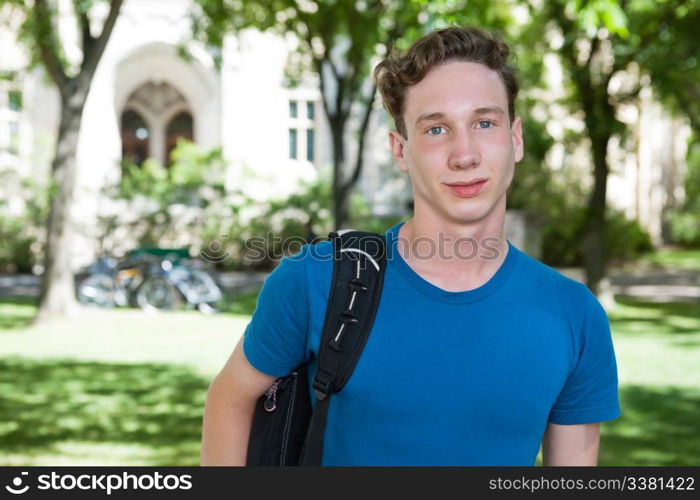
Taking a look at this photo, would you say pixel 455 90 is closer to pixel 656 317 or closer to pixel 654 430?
pixel 654 430

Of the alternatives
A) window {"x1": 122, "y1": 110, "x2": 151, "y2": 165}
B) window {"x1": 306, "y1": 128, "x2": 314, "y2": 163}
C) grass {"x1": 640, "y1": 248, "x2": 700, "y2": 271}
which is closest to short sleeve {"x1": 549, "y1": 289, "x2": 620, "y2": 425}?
grass {"x1": 640, "y1": 248, "x2": 700, "y2": 271}

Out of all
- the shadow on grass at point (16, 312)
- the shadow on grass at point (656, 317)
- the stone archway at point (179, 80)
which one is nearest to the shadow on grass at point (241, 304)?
the shadow on grass at point (16, 312)

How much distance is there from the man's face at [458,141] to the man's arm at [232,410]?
0.54m

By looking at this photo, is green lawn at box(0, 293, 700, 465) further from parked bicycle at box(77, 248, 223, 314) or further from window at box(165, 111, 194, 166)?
window at box(165, 111, 194, 166)

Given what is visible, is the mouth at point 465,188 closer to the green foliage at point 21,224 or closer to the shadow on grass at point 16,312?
the shadow on grass at point 16,312

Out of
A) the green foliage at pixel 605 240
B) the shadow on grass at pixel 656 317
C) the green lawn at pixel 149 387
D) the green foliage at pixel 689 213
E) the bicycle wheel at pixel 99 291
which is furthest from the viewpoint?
the green foliage at pixel 689 213

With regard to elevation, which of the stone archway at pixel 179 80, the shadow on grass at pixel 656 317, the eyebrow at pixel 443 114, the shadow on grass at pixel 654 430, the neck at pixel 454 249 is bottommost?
the shadow on grass at pixel 654 430

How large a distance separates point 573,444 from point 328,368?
62 cm

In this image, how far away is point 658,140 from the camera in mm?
38250

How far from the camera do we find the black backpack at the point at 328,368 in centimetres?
188

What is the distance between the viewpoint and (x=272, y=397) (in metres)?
2.03

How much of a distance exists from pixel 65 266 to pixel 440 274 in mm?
12671

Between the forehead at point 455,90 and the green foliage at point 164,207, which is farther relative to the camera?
the green foliage at point 164,207
